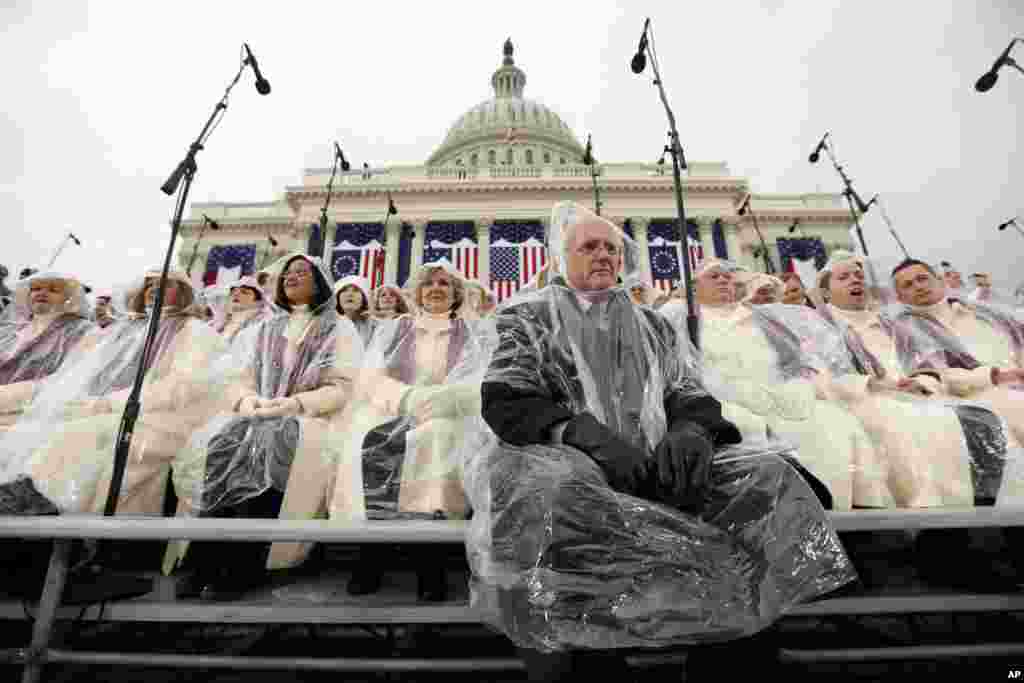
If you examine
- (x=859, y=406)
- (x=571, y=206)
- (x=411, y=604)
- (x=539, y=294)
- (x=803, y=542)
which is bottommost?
(x=411, y=604)

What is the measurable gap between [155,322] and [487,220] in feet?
74.3

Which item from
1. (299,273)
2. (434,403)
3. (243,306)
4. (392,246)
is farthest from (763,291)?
(392,246)

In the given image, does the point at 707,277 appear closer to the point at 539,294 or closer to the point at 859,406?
the point at 859,406

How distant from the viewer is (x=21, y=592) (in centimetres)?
204

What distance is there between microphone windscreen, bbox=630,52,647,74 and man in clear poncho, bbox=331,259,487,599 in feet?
12.0

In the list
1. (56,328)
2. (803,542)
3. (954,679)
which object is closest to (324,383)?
(56,328)

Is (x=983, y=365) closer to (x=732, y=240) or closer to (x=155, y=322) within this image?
(x=155, y=322)

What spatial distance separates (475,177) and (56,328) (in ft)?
79.6

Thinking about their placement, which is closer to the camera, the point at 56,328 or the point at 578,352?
the point at 578,352

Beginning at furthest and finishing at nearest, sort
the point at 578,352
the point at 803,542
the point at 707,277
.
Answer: the point at 707,277, the point at 578,352, the point at 803,542

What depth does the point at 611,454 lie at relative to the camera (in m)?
1.43

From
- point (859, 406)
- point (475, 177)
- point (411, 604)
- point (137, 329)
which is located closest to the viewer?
point (411, 604)

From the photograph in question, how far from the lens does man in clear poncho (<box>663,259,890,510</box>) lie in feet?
7.95

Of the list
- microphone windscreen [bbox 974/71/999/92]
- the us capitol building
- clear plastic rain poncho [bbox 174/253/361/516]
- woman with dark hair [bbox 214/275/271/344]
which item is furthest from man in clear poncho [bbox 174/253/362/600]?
the us capitol building
